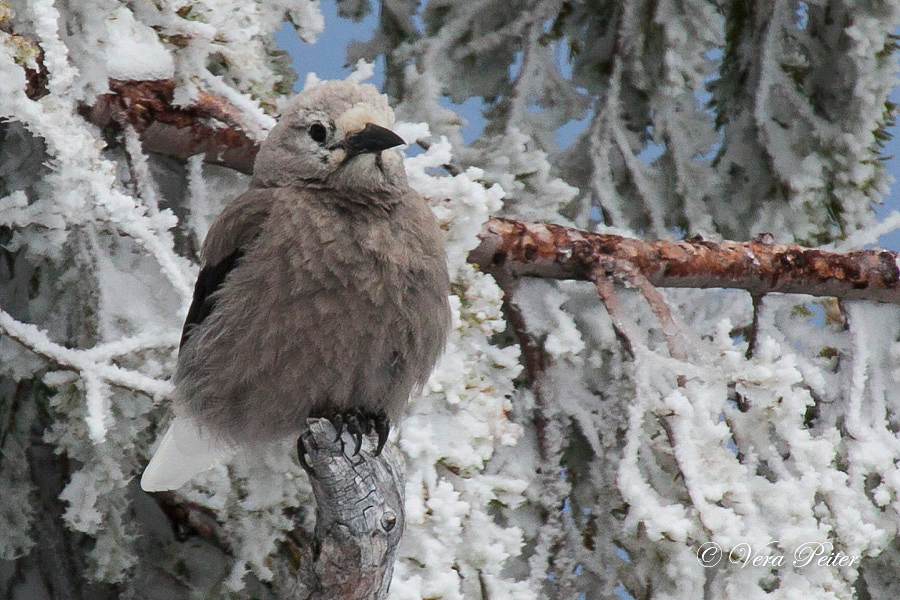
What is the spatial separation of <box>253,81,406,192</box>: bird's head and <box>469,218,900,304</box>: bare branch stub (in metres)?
0.77

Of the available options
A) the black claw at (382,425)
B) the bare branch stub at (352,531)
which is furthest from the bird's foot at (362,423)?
the bare branch stub at (352,531)

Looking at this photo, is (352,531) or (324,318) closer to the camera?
(352,531)

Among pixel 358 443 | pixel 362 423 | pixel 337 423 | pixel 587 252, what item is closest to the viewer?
pixel 358 443

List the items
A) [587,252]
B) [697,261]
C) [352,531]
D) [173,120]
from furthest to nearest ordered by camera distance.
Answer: [697,261] < [587,252] < [173,120] < [352,531]

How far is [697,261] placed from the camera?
3.64m

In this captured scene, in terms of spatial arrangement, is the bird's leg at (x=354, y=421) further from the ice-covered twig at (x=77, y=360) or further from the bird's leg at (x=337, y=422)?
the ice-covered twig at (x=77, y=360)

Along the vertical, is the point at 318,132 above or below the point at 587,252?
above

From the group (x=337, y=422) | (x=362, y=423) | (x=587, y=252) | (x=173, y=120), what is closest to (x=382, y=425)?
(x=362, y=423)

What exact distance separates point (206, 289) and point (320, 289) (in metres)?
0.45

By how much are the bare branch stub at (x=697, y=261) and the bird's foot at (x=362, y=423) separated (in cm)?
73

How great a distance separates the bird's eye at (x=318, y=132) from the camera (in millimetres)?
2744

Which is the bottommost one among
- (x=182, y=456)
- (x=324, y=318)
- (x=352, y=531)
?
(x=182, y=456)

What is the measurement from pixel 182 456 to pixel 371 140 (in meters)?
0.97

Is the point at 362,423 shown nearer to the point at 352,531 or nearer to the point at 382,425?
the point at 382,425
